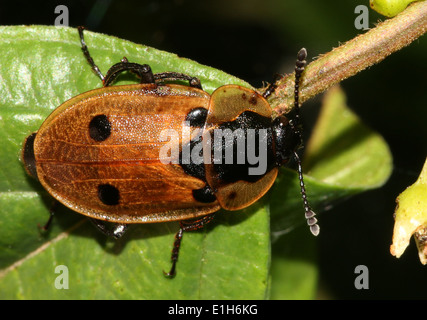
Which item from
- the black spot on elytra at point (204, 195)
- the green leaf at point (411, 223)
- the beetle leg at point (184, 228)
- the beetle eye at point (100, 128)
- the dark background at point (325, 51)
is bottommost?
the green leaf at point (411, 223)

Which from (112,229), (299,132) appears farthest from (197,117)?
(112,229)

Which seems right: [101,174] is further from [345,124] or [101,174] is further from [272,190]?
[345,124]

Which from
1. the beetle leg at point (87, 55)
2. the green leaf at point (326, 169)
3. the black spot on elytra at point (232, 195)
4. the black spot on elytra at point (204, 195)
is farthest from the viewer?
the green leaf at point (326, 169)

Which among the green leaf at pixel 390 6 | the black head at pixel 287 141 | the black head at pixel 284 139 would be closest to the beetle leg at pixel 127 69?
the black head at pixel 287 141

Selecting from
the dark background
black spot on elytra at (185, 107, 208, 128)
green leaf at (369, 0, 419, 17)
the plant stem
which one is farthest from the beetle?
the dark background

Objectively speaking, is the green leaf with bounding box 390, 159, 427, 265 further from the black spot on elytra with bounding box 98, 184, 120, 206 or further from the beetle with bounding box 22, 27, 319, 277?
the black spot on elytra with bounding box 98, 184, 120, 206

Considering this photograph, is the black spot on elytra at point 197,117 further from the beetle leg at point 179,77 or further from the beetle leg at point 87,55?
the beetle leg at point 87,55

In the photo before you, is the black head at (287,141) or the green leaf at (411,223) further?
the black head at (287,141)
